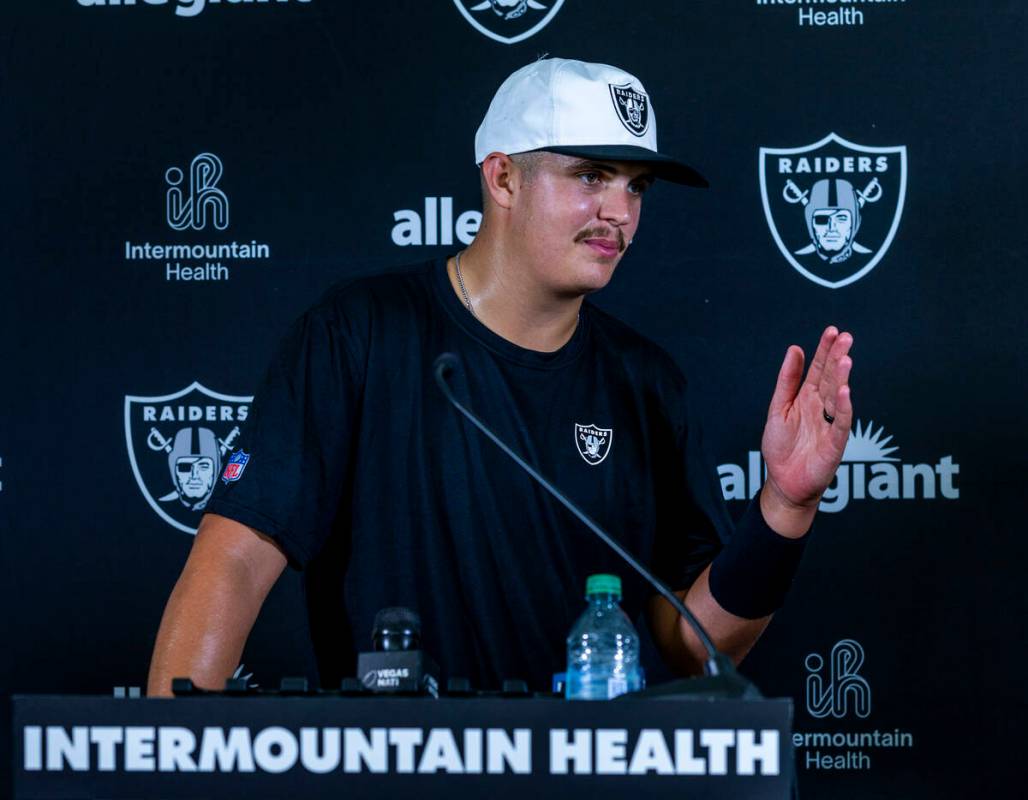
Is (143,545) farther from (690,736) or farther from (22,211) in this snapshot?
(690,736)

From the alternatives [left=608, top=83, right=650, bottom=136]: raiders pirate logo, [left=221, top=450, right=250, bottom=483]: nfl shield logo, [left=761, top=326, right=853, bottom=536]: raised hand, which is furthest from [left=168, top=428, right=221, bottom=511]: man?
[left=761, top=326, right=853, bottom=536]: raised hand

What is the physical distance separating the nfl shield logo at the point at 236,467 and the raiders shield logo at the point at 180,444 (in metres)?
0.82

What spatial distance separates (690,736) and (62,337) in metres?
1.91

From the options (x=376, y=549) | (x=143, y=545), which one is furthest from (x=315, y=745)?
(x=143, y=545)

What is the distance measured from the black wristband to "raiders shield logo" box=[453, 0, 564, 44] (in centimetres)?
125

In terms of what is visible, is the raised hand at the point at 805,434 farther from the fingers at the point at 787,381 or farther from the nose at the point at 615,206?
the nose at the point at 615,206

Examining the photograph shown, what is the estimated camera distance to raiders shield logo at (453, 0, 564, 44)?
2.71 meters

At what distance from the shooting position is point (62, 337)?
270 centimetres

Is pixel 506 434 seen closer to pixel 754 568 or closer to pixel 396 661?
pixel 754 568

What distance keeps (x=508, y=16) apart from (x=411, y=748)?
1894 millimetres

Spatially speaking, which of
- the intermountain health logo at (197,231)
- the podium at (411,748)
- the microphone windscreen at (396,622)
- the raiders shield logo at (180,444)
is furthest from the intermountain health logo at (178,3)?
the podium at (411,748)

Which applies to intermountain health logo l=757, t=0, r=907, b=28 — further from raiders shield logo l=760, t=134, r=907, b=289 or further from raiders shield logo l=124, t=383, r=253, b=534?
raiders shield logo l=124, t=383, r=253, b=534

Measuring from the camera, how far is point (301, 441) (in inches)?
75.5

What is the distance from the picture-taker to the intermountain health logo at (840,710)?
8.52 feet
